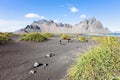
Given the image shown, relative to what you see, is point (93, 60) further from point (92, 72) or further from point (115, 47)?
point (115, 47)

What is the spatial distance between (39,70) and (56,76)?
1.15 metres

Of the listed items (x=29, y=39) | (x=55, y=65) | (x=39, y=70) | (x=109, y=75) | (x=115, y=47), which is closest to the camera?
(x=109, y=75)

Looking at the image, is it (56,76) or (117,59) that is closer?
(117,59)

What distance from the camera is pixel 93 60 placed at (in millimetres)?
7016

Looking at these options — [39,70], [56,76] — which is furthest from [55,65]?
[56,76]

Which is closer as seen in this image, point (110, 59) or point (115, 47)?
point (110, 59)

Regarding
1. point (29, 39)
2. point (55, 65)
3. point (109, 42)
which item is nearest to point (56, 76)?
point (55, 65)

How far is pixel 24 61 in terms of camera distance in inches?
440

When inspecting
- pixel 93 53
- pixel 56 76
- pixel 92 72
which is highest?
pixel 93 53

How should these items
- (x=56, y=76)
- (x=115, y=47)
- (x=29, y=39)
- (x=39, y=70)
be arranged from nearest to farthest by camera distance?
(x=115, y=47) → (x=56, y=76) → (x=39, y=70) → (x=29, y=39)

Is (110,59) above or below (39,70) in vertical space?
above

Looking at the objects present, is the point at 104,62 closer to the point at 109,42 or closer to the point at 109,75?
the point at 109,75

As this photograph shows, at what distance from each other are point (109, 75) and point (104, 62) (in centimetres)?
57

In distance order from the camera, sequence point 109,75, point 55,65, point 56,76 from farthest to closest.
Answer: point 55,65, point 56,76, point 109,75
